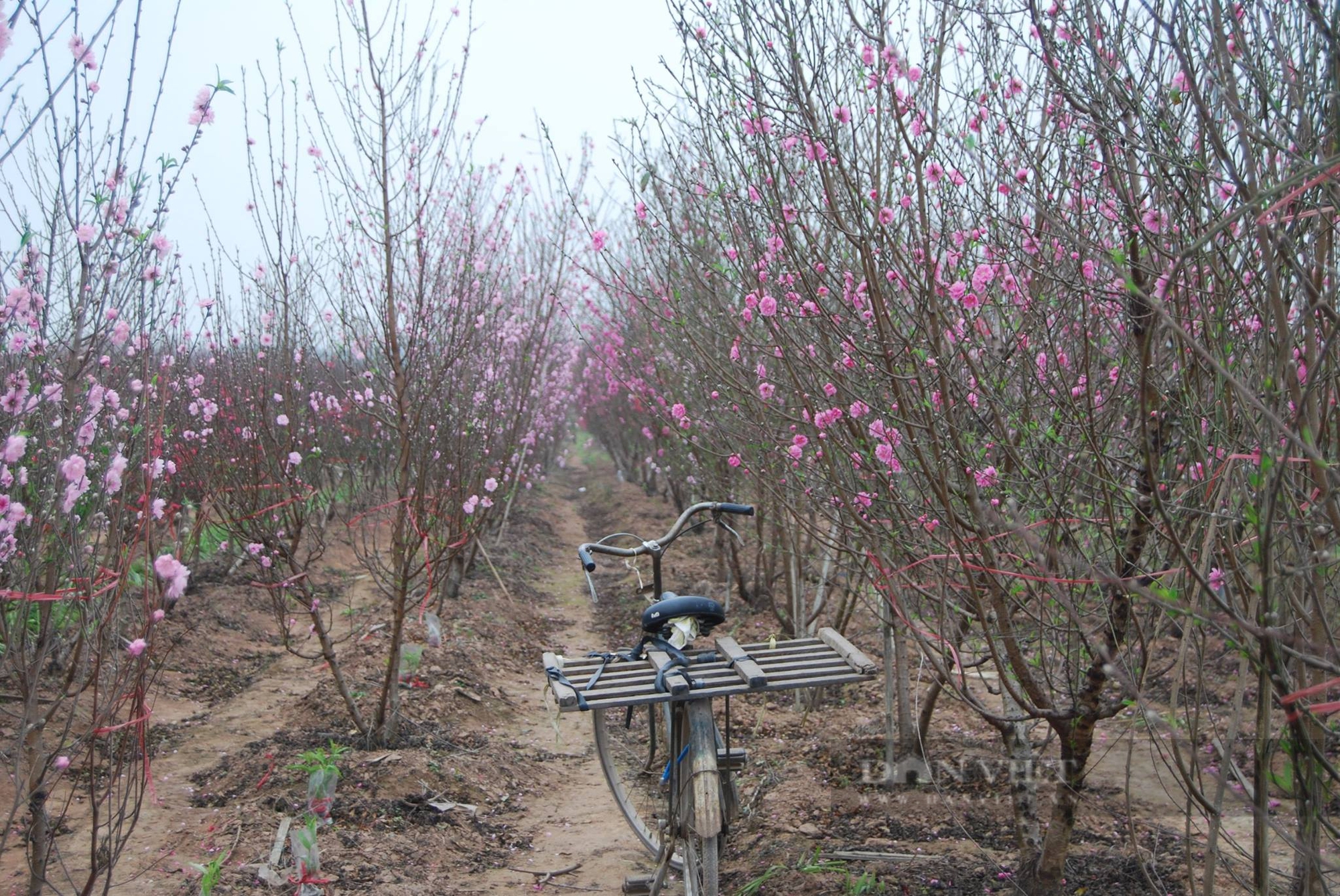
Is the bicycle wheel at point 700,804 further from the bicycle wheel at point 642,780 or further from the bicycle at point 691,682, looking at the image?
the bicycle wheel at point 642,780

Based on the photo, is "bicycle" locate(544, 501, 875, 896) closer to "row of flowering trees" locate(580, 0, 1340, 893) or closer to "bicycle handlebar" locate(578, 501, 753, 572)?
"bicycle handlebar" locate(578, 501, 753, 572)

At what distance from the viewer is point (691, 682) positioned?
3.28m

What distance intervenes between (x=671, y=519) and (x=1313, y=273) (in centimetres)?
1455

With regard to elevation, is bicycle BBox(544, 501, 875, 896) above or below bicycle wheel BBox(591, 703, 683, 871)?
above

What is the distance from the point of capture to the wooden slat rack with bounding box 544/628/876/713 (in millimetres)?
3223

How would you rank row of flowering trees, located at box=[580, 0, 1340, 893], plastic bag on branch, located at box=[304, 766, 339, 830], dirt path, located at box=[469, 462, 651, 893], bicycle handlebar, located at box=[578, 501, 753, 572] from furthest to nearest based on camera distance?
dirt path, located at box=[469, 462, 651, 893]
plastic bag on branch, located at box=[304, 766, 339, 830]
bicycle handlebar, located at box=[578, 501, 753, 572]
row of flowering trees, located at box=[580, 0, 1340, 893]

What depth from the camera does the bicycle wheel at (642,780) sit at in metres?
4.22

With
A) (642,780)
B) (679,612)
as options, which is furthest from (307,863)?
(642,780)

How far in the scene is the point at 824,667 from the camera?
11.3ft

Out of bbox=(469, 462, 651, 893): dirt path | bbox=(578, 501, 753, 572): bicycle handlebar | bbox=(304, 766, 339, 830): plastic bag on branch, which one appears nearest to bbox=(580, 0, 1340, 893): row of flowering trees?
bbox=(578, 501, 753, 572): bicycle handlebar

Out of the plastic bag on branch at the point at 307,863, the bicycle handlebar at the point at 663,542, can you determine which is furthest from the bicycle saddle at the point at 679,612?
the plastic bag on branch at the point at 307,863

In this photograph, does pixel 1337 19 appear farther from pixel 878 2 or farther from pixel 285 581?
pixel 285 581

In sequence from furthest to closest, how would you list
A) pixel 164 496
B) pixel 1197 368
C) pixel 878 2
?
pixel 164 496
pixel 878 2
pixel 1197 368

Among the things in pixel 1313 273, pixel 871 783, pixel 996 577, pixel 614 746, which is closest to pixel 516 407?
pixel 614 746
